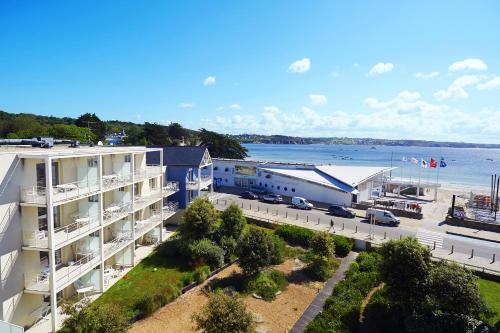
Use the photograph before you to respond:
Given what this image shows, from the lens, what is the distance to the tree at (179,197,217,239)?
2931cm

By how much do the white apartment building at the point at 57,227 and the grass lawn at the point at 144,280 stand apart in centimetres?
102

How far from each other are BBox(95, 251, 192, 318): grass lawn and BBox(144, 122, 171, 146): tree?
9585 centimetres

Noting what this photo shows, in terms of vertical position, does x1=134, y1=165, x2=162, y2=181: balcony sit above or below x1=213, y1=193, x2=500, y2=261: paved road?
above

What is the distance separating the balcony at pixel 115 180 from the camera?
24547mm

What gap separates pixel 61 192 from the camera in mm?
19688

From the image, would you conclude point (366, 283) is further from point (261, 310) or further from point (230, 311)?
point (230, 311)

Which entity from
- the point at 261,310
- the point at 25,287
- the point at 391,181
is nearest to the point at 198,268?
the point at 261,310

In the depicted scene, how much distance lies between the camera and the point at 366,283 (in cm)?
2344

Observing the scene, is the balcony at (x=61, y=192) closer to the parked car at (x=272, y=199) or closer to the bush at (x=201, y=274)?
the bush at (x=201, y=274)

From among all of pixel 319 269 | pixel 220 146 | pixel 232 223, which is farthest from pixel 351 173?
pixel 220 146

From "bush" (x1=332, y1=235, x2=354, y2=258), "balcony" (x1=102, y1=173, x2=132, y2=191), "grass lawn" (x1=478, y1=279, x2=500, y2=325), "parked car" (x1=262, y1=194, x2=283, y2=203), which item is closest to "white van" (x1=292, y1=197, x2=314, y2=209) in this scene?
"parked car" (x1=262, y1=194, x2=283, y2=203)

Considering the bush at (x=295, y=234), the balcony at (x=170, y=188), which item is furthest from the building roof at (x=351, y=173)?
the balcony at (x=170, y=188)

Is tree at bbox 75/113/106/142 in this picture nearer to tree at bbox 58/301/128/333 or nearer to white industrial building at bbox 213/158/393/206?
white industrial building at bbox 213/158/393/206

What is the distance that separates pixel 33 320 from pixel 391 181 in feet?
227
